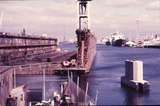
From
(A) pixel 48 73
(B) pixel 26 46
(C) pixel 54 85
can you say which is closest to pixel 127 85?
(C) pixel 54 85

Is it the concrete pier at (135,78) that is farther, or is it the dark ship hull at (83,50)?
the dark ship hull at (83,50)

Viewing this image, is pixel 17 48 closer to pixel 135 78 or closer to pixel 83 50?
pixel 83 50

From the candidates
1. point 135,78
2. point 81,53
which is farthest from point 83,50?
point 135,78

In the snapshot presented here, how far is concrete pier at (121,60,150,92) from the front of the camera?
5887 centimetres

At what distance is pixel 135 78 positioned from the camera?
61906 mm

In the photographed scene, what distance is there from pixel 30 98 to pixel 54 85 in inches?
718

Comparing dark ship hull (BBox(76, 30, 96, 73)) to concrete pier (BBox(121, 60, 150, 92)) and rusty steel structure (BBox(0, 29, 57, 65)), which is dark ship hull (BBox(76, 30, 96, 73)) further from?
concrete pier (BBox(121, 60, 150, 92))

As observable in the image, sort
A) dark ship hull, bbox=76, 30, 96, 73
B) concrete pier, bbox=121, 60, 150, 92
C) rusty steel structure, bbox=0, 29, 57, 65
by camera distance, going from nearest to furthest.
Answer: concrete pier, bbox=121, 60, 150, 92, rusty steel structure, bbox=0, 29, 57, 65, dark ship hull, bbox=76, 30, 96, 73

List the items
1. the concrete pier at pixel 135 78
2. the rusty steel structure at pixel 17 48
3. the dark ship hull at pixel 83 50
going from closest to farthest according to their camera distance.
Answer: the concrete pier at pixel 135 78 → the rusty steel structure at pixel 17 48 → the dark ship hull at pixel 83 50

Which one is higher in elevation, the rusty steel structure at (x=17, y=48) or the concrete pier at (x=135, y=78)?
the rusty steel structure at (x=17, y=48)

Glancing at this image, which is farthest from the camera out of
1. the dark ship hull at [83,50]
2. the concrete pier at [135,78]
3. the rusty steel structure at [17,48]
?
the dark ship hull at [83,50]

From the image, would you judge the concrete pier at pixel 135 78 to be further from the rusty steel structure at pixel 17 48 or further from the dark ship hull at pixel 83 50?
the rusty steel structure at pixel 17 48

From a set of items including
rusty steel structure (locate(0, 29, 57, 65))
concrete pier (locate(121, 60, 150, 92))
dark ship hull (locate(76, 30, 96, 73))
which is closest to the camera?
concrete pier (locate(121, 60, 150, 92))

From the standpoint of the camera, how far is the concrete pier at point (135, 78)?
58.9 meters
